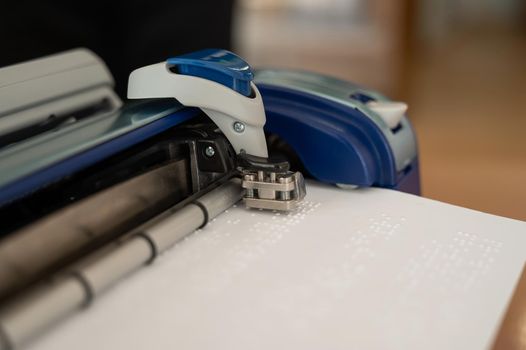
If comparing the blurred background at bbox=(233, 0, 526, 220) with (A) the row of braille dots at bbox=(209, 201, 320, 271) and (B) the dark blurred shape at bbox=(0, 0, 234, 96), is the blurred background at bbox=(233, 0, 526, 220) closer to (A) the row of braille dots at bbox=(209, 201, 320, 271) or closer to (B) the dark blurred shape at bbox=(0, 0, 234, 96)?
(B) the dark blurred shape at bbox=(0, 0, 234, 96)

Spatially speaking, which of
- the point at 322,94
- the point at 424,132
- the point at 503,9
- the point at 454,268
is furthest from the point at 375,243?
the point at 503,9

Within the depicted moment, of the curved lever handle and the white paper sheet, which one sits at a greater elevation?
the curved lever handle

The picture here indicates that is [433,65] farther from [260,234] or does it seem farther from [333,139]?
[260,234]

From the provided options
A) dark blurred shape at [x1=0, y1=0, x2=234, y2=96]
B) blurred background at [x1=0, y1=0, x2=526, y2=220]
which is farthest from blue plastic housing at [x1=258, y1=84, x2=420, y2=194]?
dark blurred shape at [x1=0, y1=0, x2=234, y2=96]

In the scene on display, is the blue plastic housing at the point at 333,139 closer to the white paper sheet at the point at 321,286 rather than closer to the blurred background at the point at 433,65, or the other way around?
the white paper sheet at the point at 321,286

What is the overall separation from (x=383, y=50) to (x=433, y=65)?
37cm

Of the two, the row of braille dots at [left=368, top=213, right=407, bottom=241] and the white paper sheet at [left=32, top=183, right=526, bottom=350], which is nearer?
the white paper sheet at [left=32, top=183, right=526, bottom=350]

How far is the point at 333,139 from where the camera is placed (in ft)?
2.12

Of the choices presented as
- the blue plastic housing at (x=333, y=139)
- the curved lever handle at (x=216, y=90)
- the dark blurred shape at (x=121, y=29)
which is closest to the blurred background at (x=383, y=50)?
the dark blurred shape at (x=121, y=29)

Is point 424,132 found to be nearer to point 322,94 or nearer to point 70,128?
point 322,94

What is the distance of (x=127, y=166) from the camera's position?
0.59 meters

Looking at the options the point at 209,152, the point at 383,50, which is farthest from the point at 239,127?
the point at 383,50

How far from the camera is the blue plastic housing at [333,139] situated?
0.65m

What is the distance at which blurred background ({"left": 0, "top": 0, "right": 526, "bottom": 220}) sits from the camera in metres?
1.06
